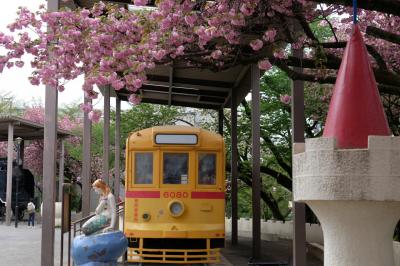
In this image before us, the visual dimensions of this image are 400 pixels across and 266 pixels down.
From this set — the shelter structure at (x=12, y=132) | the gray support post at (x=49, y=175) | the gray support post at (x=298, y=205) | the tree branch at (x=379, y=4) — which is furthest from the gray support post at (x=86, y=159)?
the shelter structure at (x=12, y=132)

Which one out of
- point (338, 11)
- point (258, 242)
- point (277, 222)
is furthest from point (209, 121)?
point (338, 11)

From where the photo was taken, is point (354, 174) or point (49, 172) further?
point (49, 172)

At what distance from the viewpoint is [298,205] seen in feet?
28.0

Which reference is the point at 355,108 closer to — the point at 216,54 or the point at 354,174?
the point at 354,174

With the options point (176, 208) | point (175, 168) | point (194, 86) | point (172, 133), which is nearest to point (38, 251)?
point (176, 208)

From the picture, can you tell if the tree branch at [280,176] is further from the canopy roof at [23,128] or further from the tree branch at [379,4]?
the tree branch at [379,4]

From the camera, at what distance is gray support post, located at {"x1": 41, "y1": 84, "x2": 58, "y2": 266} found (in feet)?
31.1

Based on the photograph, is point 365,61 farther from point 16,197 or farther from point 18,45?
point 16,197

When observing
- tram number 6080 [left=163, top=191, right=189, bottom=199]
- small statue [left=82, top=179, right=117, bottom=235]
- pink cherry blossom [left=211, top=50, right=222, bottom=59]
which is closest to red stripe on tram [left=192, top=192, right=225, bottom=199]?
tram number 6080 [left=163, top=191, right=189, bottom=199]

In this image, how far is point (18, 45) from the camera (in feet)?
28.1

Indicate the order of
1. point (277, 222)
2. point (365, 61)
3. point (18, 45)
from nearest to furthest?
1. point (365, 61)
2. point (18, 45)
3. point (277, 222)

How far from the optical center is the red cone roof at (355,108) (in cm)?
478

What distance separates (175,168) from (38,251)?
4471 millimetres

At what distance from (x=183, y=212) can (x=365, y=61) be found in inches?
275
